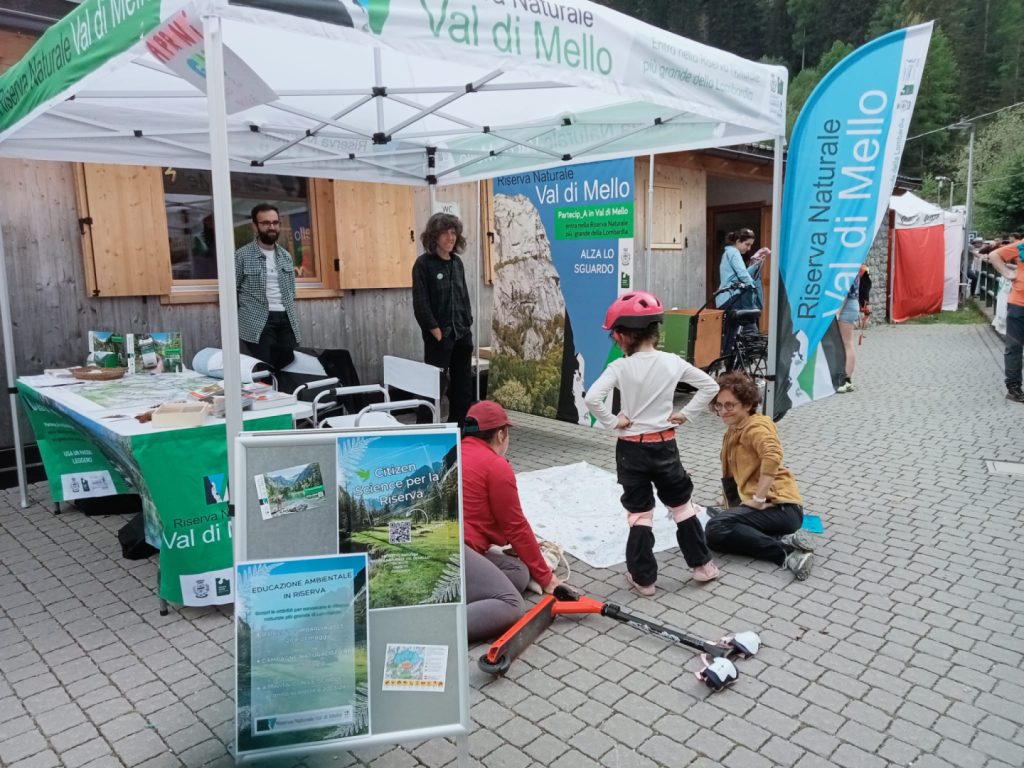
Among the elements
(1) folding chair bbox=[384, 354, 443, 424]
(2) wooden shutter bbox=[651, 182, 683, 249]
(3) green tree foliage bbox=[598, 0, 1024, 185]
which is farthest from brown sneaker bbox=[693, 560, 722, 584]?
(3) green tree foliage bbox=[598, 0, 1024, 185]

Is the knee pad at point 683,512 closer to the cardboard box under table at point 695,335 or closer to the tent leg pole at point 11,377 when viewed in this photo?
the tent leg pole at point 11,377

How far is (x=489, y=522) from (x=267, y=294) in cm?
336

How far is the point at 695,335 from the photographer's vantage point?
7805mm

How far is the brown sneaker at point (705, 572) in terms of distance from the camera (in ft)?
12.1

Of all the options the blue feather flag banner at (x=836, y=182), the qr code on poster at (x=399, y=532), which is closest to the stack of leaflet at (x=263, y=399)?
the qr code on poster at (x=399, y=532)

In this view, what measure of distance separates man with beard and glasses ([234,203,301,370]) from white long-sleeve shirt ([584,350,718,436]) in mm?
3171

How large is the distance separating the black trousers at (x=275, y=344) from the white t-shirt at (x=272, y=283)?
2.8 inches

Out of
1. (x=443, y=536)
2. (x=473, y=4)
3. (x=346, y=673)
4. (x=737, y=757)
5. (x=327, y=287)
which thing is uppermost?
(x=473, y=4)

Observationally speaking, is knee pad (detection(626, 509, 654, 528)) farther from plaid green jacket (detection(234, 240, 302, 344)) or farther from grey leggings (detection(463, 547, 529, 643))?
plaid green jacket (detection(234, 240, 302, 344))

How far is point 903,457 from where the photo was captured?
5.97 m

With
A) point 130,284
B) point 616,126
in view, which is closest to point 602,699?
point 616,126

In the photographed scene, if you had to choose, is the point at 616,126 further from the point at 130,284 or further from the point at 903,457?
the point at 130,284

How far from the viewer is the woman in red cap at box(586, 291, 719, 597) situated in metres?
3.39

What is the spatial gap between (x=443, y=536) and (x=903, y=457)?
16.6 feet
